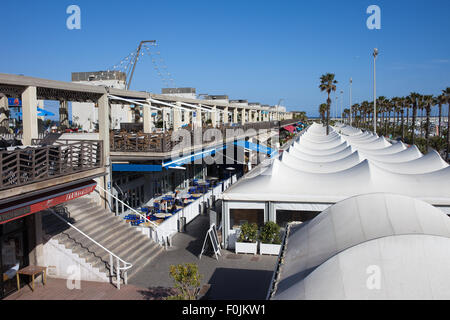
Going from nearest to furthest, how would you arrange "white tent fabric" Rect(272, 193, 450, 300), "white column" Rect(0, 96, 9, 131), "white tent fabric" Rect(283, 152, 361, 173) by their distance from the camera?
"white tent fabric" Rect(272, 193, 450, 300), "white column" Rect(0, 96, 9, 131), "white tent fabric" Rect(283, 152, 361, 173)

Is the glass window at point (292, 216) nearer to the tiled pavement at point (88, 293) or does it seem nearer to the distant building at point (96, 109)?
the tiled pavement at point (88, 293)

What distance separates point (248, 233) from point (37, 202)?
7.33 m

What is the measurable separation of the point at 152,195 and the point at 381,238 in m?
16.9

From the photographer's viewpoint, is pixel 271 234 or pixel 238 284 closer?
pixel 238 284

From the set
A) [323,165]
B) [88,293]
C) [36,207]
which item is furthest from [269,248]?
[36,207]

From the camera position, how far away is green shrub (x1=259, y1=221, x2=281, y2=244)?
13.2 meters

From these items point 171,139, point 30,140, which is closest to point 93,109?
point 171,139

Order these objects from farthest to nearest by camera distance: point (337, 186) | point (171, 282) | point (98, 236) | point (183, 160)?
point (183, 160) < point (337, 186) < point (98, 236) < point (171, 282)

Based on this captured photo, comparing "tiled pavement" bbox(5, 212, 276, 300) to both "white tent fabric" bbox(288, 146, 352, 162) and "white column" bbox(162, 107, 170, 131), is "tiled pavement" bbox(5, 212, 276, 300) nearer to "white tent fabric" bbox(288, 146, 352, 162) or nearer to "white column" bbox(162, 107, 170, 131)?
"white column" bbox(162, 107, 170, 131)

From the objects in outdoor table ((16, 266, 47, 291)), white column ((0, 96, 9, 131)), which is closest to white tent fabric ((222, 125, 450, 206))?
Answer: outdoor table ((16, 266, 47, 291))

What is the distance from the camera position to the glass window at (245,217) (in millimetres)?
14102

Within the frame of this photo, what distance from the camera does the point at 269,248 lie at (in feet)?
42.9

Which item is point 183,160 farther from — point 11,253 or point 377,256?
point 377,256

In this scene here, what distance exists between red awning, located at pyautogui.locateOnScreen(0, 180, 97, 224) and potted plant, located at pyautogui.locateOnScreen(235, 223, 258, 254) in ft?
18.4
